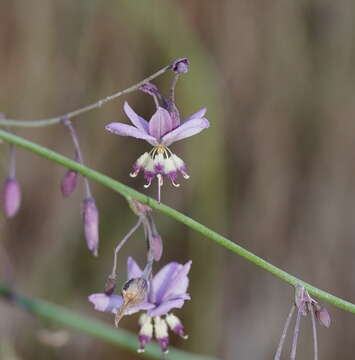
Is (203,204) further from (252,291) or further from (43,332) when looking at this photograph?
(43,332)

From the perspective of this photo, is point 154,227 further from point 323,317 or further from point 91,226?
point 323,317

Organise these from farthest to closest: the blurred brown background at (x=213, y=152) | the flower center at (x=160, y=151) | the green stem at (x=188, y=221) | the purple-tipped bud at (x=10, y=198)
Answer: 1. the blurred brown background at (x=213, y=152)
2. the purple-tipped bud at (x=10, y=198)
3. the flower center at (x=160, y=151)
4. the green stem at (x=188, y=221)

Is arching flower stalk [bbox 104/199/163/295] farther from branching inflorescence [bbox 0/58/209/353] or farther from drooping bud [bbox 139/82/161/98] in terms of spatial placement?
drooping bud [bbox 139/82/161/98]

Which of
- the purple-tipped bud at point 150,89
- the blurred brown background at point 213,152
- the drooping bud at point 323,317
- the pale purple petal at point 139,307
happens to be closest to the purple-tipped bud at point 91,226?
the pale purple petal at point 139,307

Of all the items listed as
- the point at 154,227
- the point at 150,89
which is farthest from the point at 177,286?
the point at 150,89

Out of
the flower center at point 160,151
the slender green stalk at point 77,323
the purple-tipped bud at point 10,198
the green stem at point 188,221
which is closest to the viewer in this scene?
the green stem at point 188,221

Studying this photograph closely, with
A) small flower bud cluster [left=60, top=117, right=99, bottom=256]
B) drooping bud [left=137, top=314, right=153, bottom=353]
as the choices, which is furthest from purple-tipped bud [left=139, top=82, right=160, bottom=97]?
drooping bud [left=137, top=314, right=153, bottom=353]

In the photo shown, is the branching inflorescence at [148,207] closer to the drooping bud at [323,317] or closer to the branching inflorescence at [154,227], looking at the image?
the branching inflorescence at [154,227]

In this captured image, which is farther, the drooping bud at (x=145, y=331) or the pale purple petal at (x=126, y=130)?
the drooping bud at (x=145, y=331)
